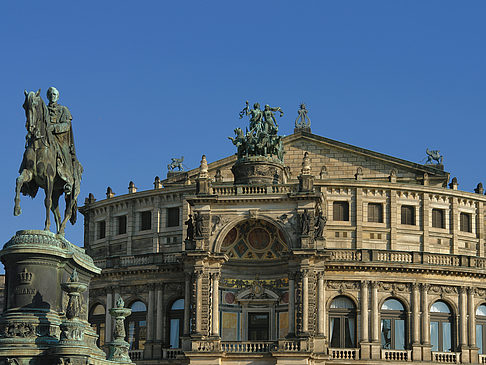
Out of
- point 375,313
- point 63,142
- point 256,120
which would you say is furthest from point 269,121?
point 63,142

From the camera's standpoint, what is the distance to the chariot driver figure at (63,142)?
24.8 metres

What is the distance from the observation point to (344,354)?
247ft

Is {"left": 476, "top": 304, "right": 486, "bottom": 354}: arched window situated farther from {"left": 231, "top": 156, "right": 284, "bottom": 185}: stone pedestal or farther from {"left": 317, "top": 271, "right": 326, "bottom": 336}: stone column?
{"left": 231, "top": 156, "right": 284, "bottom": 185}: stone pedestal

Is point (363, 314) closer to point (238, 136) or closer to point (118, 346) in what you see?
point (238, 136)

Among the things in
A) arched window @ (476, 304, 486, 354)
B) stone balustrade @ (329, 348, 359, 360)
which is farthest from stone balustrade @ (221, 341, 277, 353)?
arched window @ (476, 304, 486, 354)

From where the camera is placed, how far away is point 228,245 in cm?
7500

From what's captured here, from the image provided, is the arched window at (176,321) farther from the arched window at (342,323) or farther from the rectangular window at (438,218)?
the rectangular window at (438,218)

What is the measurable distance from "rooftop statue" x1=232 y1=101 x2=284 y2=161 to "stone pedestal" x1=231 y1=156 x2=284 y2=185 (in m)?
1.13

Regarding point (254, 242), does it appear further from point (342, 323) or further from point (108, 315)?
point (108, 315)

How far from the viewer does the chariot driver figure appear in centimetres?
2478

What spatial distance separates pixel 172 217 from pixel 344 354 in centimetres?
2019

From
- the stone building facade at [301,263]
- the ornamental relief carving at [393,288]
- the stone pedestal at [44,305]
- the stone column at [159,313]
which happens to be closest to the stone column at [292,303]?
the stone building facade at [301,263]

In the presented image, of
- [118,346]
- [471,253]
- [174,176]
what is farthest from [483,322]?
[118,346]

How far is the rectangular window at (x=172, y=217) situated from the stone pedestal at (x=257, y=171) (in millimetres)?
10845
